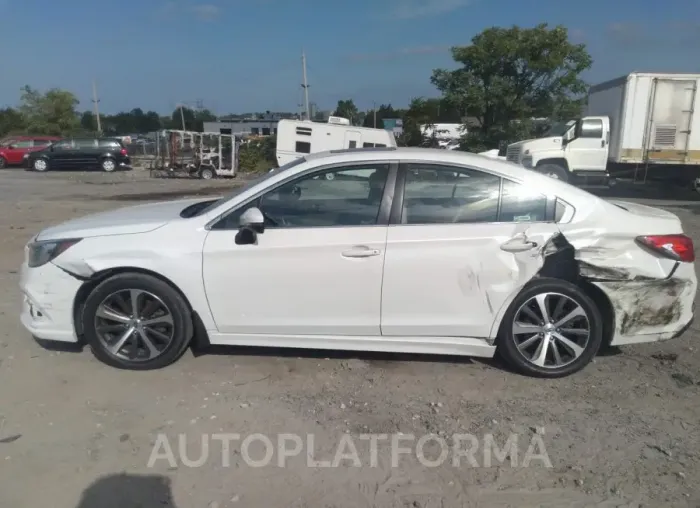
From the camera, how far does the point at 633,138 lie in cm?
1697

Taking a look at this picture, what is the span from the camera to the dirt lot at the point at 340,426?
301cm

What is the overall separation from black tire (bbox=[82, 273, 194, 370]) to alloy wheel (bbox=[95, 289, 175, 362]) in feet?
0.07

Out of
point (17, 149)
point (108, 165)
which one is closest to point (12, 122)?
point (17, 149)

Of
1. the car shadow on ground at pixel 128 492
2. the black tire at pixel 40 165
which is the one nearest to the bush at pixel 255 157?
the black tire at pixel 40 165

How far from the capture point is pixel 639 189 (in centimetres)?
2009

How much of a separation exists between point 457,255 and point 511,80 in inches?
988

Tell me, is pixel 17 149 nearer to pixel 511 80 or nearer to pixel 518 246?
pixel 511 80

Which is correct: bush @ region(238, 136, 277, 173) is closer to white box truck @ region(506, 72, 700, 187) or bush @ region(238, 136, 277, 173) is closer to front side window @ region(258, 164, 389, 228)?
white box truck @ region(506, 72, 700, 187)

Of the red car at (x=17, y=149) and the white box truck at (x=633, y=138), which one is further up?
the white box truck at (x=633, y=138)

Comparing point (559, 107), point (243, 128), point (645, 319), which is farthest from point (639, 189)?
point (243, 128)

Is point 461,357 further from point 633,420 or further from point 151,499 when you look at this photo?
point 151,499

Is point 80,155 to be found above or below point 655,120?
below

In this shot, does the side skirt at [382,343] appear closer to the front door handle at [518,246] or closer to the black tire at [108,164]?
the front door handle at [518,246]

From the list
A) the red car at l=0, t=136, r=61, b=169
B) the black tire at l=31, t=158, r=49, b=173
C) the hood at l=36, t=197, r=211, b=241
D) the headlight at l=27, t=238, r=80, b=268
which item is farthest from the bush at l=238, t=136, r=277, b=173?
the headlight at l=27, t=238, r=80, b=268
